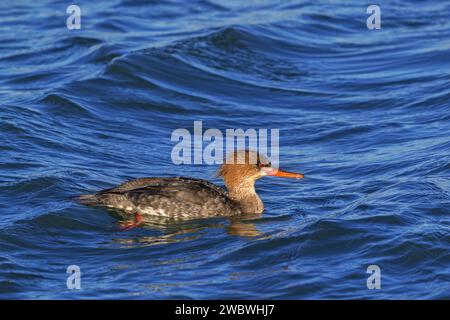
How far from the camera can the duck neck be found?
1298cm

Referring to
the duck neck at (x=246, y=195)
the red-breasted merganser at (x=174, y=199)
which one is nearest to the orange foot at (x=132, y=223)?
the red-breasted merganser at (x=174, y=199)

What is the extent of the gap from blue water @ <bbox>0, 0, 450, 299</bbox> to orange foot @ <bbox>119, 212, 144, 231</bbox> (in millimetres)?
→ 129

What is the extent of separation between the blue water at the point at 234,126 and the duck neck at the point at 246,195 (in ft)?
0.57

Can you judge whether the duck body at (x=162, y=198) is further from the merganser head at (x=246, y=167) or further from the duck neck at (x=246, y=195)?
the merganser head at (x=246, y=167)

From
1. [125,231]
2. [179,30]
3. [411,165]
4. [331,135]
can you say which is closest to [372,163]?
[411,165]

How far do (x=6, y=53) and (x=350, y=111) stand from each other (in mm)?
6904

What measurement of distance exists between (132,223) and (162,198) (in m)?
0.49

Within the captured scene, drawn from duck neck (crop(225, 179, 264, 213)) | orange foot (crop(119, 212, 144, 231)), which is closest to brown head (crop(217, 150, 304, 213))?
duck neck (crop(225, 179, 264, 213))

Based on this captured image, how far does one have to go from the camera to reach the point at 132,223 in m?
12.4

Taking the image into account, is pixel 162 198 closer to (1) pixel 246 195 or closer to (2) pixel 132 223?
(2) pixel 132 223

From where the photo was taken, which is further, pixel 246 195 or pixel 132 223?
pixel 246 195

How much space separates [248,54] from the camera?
20.7 meters

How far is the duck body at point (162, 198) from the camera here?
1253 centimetres

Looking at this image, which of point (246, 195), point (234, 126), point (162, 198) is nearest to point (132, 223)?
point (162, 198)
